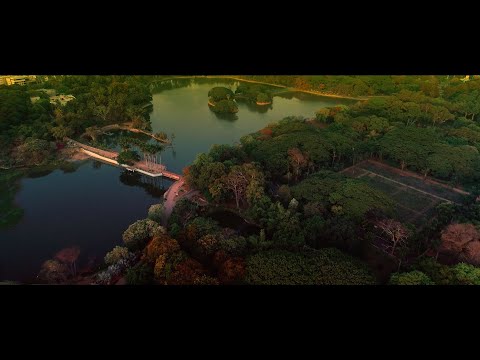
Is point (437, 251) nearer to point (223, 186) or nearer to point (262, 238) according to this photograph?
point (262, 238)

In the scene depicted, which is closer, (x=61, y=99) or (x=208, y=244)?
(x=208, y=244)

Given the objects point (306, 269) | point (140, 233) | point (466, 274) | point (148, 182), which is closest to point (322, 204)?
point (306, 269)

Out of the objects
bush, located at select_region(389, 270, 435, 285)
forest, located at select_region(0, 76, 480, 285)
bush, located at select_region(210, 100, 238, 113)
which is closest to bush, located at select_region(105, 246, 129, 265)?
forest, located at select_region(0, 76, 480, 285)

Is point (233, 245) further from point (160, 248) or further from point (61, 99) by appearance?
point (61, 99)

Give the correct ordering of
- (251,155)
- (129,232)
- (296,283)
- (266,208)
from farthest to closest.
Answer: (251,155) < (266,208) < (129,232) < (296,283)

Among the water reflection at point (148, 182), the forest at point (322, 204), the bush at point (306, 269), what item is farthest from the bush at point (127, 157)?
the bush at point (306, 269)

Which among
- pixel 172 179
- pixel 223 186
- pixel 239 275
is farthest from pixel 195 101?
pixel 239 275

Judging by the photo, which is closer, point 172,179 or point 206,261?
point 206,261
